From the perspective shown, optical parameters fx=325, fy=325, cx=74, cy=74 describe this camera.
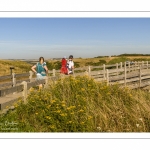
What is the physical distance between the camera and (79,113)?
7.78 m

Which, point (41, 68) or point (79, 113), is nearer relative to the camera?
point (79, 113)

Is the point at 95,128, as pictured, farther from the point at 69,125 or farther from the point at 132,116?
the point at 132,116

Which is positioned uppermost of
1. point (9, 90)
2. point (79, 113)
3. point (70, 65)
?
point (70, 65)

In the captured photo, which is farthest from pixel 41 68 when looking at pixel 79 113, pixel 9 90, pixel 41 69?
pixel 79 113

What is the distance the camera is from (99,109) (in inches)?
319

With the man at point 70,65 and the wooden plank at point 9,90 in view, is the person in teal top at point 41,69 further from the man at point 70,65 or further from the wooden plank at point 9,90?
the man at point 70,65

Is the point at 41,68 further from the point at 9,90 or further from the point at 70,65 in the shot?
the point at 70,65

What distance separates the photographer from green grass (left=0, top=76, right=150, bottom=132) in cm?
731

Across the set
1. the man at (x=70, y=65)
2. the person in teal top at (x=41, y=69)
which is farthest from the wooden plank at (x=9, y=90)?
the man at (x=70, y=65)

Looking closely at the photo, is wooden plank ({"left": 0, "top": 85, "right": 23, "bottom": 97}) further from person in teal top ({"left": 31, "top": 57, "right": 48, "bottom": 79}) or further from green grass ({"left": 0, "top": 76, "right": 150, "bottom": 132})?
person in teal top ({"left": 31, "top": 57, "right": 48, "bottom": 79})
